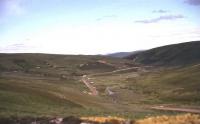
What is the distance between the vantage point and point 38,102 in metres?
59.7

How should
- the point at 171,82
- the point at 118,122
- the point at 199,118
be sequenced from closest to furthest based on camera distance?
the point at 118,122
the point at 199,118
the point at 171,82

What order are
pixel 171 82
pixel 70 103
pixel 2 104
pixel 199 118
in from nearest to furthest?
pixel 199 118, pixel 2 104, pixel 70 103, pixel 171 82

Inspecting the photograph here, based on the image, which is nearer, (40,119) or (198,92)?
(40,119)

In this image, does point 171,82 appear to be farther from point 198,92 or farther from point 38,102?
point 38,102

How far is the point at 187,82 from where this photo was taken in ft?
446

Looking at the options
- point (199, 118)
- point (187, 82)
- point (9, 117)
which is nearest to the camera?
point (199, 118)

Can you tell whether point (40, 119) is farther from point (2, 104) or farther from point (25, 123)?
point (2, 104)

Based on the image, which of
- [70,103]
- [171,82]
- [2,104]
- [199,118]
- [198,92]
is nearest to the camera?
[199,118]

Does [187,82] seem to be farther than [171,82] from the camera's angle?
No

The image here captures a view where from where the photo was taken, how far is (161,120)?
112 ft

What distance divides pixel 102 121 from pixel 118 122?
144 centimetres

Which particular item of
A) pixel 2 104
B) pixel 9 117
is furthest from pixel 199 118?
pixel 2 104

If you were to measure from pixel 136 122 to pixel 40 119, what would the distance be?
9.81 m

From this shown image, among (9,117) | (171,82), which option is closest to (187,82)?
(171,82)
